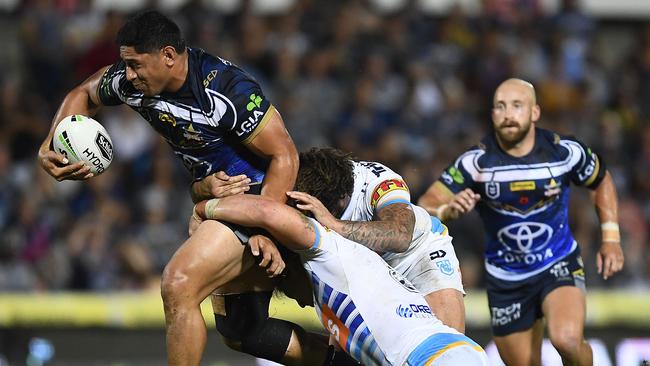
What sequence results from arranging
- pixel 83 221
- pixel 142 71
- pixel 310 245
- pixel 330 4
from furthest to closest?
pixel 330 4, pixel 83 221, pixel 142 71, pixel 310 245

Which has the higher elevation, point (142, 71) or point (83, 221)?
point (142, 71)

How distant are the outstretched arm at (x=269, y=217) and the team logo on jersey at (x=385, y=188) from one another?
0.74 meters

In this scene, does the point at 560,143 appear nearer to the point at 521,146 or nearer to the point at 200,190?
the point at 521,146

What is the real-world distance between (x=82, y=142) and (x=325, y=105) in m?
6.39

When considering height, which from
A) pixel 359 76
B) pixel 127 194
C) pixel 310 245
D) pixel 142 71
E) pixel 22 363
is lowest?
pixel 22 363

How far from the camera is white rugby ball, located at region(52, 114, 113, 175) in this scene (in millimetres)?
6027

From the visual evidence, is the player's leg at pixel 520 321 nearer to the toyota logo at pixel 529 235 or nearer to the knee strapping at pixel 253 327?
the toyota logo at pixel 529 235

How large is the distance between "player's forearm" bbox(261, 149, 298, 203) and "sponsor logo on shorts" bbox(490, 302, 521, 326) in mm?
2163

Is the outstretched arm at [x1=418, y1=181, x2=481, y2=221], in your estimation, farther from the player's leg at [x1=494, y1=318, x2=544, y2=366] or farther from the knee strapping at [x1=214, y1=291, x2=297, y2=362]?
the knee strapping at [x1=214, y1=291, x2=297, y2=362]

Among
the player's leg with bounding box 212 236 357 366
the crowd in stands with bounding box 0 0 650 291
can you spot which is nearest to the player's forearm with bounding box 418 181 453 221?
the player's leg with bounding box 212 236 357 366

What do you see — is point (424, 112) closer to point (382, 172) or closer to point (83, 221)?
point (83, 221)

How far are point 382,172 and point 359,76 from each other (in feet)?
20.7

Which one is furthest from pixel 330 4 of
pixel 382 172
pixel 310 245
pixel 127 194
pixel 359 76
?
pixel 310 245

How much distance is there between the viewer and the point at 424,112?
41.5 feet
